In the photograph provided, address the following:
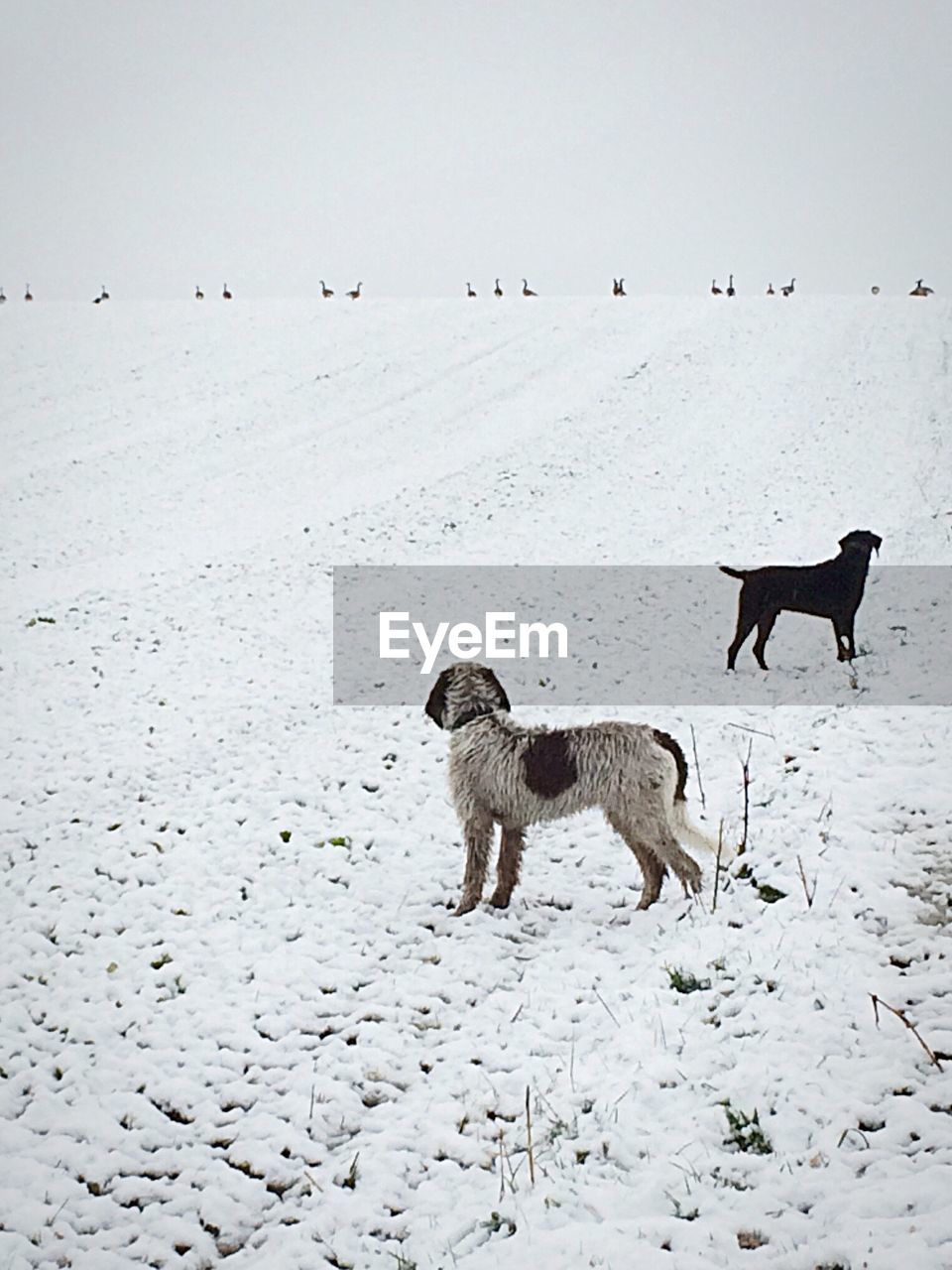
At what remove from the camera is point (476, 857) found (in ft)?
25.1

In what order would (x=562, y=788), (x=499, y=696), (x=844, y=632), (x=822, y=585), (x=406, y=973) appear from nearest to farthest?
(x=406, y=973), (x=562, y=788), (x=499, y=696), (x=822, y=585), (x=844, y=632)

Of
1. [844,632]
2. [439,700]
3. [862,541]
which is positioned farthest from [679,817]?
[862,541]

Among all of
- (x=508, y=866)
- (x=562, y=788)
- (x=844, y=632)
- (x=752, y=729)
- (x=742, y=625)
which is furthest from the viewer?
(x=742, y=625)

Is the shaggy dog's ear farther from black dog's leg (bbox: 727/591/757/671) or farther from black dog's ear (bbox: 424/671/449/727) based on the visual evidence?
black dog's ear (bbox: 424/671/449/727)

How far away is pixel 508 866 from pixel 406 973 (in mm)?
1340

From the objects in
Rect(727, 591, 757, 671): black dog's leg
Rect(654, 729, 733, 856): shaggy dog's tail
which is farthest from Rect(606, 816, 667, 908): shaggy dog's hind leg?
Rect(727, 591, 757, 671): black dog's leg

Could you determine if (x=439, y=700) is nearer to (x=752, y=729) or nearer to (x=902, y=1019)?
(x=752, y=729)

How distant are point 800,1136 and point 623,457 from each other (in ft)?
75.3

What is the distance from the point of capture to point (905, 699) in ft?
34.6

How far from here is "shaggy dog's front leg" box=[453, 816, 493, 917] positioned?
7.62 m

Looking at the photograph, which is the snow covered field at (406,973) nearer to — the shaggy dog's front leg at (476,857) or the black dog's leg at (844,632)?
the shaggy dog's front leg at (476,857)

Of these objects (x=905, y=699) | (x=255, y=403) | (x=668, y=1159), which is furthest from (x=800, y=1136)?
(x=255, y=403)

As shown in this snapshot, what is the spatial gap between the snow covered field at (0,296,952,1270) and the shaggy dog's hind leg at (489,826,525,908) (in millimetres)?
155

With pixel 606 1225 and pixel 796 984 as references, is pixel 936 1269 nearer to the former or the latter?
pixel 606 1225
